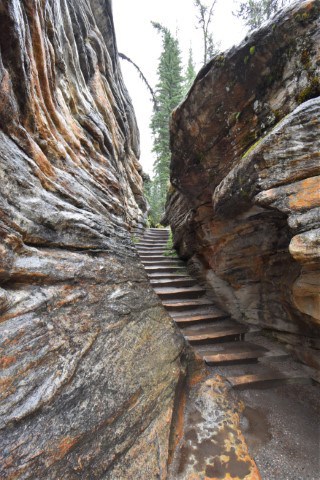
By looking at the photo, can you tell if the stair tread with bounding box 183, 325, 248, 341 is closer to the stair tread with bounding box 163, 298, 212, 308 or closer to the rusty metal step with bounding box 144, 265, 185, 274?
the stair tread with bounding box 163, 298, 212, 308

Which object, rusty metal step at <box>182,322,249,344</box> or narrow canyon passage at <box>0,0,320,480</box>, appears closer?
narrow canyon passage at <box>0,0,320,480</box>

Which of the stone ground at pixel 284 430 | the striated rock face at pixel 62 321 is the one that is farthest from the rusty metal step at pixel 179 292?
the stone ground at pixel 284 430

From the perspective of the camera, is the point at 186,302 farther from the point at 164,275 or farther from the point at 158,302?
the point at 158,302

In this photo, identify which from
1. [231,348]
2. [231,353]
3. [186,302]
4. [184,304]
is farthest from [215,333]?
[186,302]

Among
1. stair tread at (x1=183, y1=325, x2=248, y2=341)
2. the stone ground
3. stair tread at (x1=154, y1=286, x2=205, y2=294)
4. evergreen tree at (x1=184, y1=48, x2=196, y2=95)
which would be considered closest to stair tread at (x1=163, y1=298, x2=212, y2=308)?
stair tread at (x1=154, y1=286, x2=205, y2=294)

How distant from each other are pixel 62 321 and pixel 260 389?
155 inches

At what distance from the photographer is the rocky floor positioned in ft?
8.97

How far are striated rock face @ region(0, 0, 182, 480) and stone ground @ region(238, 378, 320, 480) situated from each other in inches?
55.2

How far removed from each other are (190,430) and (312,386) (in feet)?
8.20

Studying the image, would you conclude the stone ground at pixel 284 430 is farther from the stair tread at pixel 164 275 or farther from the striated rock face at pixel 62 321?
the stair tread at pixel 164 275

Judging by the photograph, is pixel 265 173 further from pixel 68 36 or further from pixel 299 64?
pixel 68 36

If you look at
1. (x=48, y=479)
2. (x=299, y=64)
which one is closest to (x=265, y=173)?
(x=299, y=64)

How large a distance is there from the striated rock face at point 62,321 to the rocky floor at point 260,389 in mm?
1015

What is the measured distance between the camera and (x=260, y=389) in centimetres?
401
